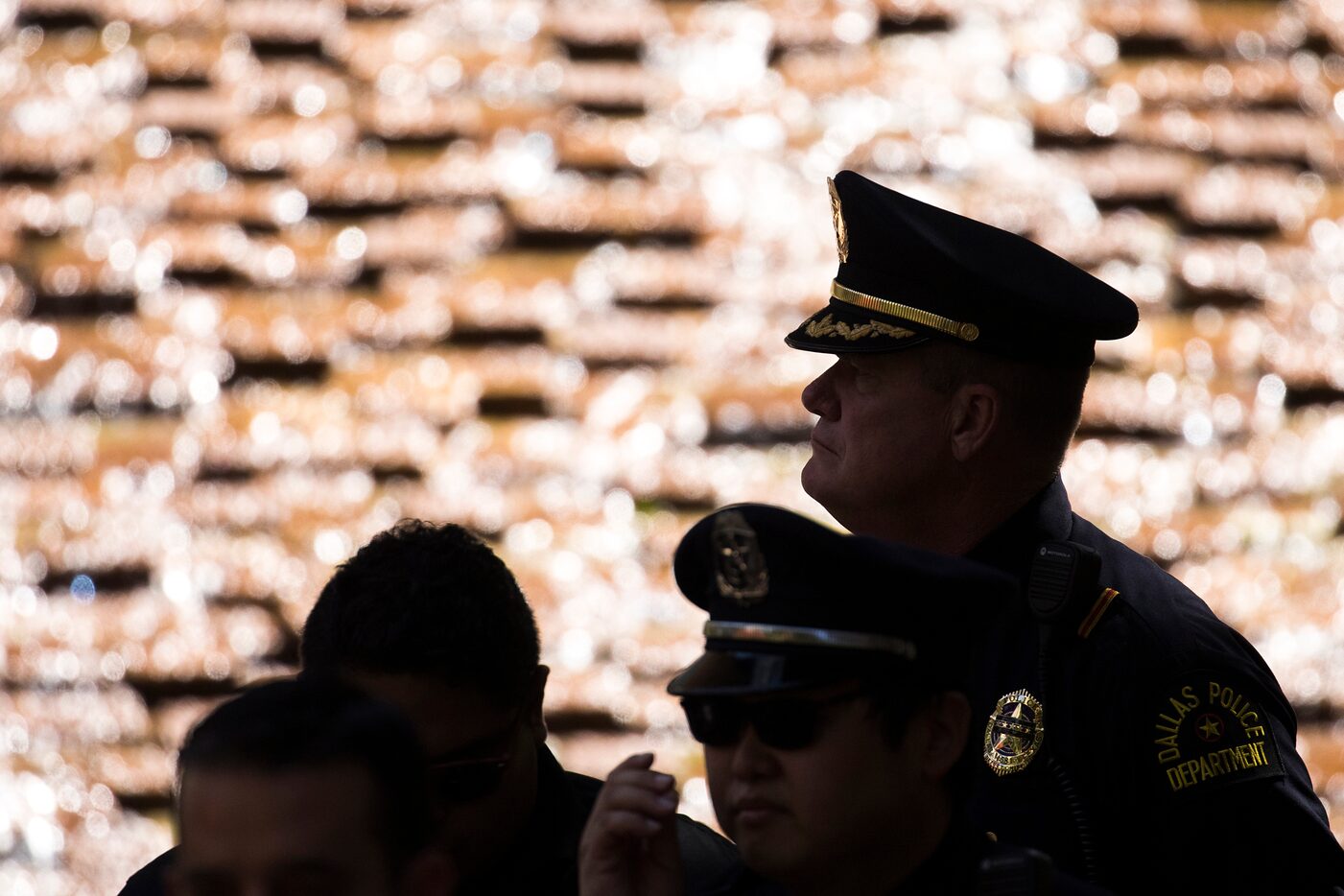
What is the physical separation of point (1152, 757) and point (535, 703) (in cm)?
84

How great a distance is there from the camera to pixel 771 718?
191 centimetres

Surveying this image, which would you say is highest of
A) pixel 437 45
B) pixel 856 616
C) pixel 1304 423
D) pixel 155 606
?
pixel 437 45

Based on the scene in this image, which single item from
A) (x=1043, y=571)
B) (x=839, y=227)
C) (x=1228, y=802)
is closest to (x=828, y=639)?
(x=1043, y=571)

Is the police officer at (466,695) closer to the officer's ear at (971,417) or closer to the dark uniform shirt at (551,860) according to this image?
the dark uniform shirt at (551,860)

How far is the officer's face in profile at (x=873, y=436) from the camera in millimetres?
2611

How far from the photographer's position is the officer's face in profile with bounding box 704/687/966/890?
189cm

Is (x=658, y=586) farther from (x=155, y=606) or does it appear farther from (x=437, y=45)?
(x=437, y=45)

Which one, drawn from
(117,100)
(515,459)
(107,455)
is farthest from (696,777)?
(117,100)

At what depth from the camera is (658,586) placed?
3.94 m

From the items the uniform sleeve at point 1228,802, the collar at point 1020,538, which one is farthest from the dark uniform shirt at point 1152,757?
the collar at point 1020,538

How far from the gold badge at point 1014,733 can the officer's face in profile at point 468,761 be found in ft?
2.11

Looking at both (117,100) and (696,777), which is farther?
(117,100)

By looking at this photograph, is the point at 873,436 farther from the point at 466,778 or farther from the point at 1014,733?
the point at 466,778

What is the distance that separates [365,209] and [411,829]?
2.50 meters
